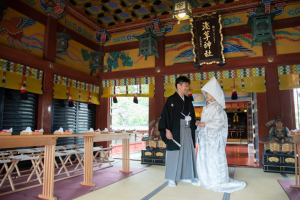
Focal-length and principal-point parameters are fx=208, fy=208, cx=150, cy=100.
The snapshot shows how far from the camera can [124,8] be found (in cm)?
589

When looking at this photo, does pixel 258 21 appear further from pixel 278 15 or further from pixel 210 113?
pixel 210 113

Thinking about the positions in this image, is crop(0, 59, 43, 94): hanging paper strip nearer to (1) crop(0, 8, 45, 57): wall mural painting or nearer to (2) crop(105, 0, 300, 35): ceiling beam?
(1) crop(0, 8, 45, 57): wall mural painting

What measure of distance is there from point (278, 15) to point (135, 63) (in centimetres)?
403

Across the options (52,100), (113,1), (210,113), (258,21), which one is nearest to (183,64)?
(258,21)

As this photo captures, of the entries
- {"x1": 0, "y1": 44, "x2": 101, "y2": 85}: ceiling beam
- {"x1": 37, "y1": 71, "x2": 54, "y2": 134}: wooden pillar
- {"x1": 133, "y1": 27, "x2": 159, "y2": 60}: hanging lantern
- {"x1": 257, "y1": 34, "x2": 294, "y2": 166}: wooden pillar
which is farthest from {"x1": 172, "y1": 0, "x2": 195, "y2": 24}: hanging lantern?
{"x1": 37, "y1": 71, "x2": 54, "y2": 134}: wooden pillar

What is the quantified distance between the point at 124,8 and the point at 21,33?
107 inches

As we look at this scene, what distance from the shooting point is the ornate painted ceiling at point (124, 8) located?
5574mm

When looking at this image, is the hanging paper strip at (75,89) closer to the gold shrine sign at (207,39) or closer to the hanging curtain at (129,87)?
the hanging curtain at (129,87)

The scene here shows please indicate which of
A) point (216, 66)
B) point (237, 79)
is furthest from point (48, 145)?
point (237, 79)

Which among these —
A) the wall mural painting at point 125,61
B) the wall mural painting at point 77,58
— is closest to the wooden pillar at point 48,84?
the wall mural painting at point 77,58

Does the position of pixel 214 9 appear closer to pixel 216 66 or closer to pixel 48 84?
pixel 216 66

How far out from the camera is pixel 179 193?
2.87m

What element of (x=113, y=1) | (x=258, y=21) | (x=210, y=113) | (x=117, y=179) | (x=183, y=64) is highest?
(x=113, y=1)

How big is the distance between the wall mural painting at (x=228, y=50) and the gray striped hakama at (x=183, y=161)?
3134 mm
